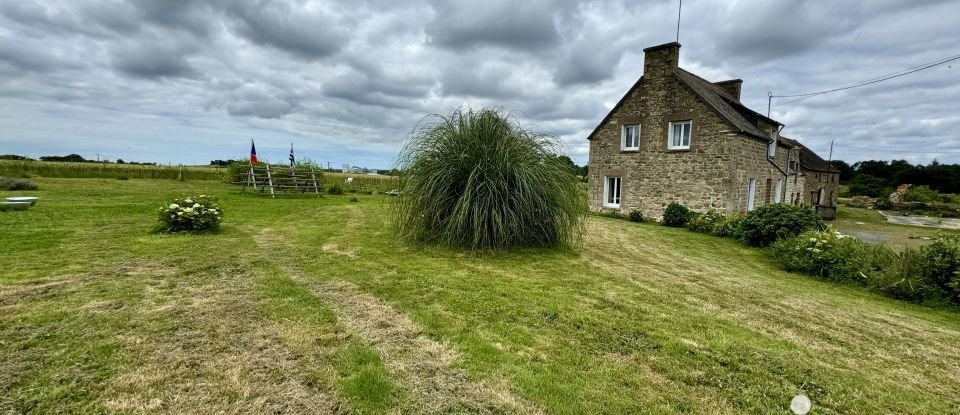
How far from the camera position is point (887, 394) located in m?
2.54

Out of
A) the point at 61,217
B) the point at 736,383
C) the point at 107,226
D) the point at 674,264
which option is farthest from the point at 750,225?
the point at 61,217

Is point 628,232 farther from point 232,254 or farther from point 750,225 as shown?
point 232,254

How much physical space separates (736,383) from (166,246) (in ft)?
23.4

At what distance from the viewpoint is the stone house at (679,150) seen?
14242mm

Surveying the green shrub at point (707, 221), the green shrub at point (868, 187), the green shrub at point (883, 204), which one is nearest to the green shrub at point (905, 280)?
the green shrub at point (707, 221)

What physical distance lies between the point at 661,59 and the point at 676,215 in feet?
19.6

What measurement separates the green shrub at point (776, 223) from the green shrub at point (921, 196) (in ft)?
98.4

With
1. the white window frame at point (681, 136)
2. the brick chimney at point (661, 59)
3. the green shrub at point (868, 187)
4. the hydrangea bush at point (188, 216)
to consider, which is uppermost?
the brick chimney at point (661, 59)

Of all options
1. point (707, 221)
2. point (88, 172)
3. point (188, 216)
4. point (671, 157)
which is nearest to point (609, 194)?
point (671, 157)

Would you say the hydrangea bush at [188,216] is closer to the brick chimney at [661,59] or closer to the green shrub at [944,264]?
the green shrub at [944,264]

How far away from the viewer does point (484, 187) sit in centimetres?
636

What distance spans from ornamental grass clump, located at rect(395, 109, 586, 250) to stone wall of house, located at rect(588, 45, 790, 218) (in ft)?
31.8

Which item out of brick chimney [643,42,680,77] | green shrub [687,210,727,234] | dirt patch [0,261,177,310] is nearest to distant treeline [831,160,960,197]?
brick chimney [643,42,680,77]

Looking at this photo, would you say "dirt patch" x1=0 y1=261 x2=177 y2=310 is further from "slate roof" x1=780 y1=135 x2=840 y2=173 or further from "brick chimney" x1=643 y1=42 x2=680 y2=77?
"slate roof" x1=780 y1=135 x2=840 y2=173
